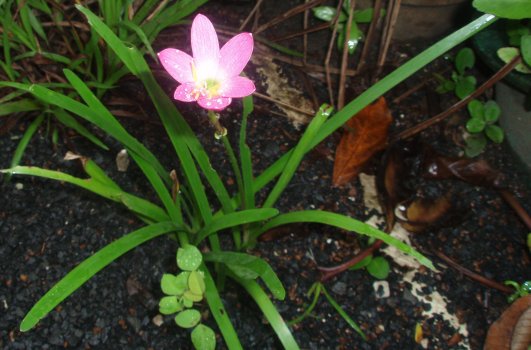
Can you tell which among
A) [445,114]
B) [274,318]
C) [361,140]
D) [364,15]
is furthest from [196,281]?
[364,15]

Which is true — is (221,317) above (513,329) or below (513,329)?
above

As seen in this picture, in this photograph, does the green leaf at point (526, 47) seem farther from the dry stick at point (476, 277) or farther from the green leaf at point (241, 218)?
the green leaf at point (241, 218)

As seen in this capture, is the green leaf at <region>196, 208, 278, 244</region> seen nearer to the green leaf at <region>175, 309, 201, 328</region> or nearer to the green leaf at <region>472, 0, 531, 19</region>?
the green leaf at <region>175, 309, 201, 328</region>

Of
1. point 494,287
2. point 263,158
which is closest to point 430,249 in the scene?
point 494,287

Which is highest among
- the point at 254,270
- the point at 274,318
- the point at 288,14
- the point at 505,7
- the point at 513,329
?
the point at 505,7

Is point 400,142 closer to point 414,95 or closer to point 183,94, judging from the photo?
point 414,95

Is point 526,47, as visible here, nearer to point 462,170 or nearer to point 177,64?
point 462,170

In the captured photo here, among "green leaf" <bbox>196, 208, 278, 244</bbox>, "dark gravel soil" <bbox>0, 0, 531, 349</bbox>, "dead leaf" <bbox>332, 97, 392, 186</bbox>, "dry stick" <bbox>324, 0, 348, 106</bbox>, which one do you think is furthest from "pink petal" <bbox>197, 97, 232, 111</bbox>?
"dry stick" <bbox>324, 0, 348, 106</bbox>
